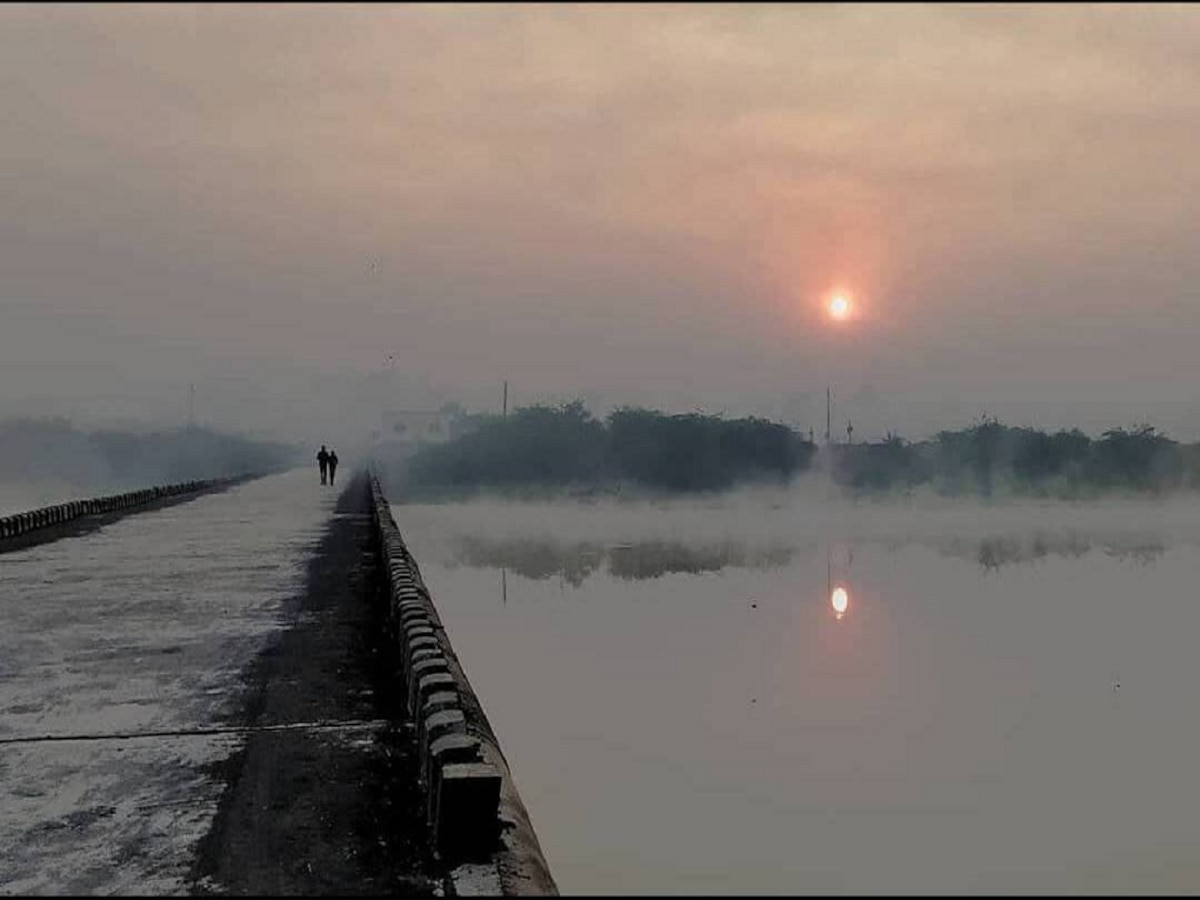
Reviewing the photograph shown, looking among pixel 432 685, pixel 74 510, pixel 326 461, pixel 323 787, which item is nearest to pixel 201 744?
pixel 323 787

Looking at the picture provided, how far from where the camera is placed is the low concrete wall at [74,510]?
88.8 feet

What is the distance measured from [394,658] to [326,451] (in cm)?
4546

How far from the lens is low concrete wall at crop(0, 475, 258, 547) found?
27.1 metres

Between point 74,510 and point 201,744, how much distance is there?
2927 cm

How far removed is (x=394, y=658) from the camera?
35.4 ft

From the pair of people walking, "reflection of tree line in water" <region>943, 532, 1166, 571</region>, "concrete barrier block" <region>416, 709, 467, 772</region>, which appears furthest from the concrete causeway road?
the pair of people walking

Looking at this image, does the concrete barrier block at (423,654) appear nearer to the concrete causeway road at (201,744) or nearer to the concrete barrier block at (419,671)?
the concrete barrier block at (419,671)

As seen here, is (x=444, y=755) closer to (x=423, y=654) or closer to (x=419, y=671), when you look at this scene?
(x=419, y=671)

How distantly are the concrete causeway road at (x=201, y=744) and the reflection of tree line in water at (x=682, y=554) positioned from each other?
14444mm

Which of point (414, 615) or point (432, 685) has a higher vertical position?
point (414, 615)

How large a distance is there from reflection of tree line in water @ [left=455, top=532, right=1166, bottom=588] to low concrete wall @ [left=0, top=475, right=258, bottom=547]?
36.9 feet

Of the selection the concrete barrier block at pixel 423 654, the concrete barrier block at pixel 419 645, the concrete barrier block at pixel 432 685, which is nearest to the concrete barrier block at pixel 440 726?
the concrete barrier block at pixel 432 685

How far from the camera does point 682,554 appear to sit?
34125mm

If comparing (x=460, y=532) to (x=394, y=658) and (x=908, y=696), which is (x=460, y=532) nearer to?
(x=908, y=696)
